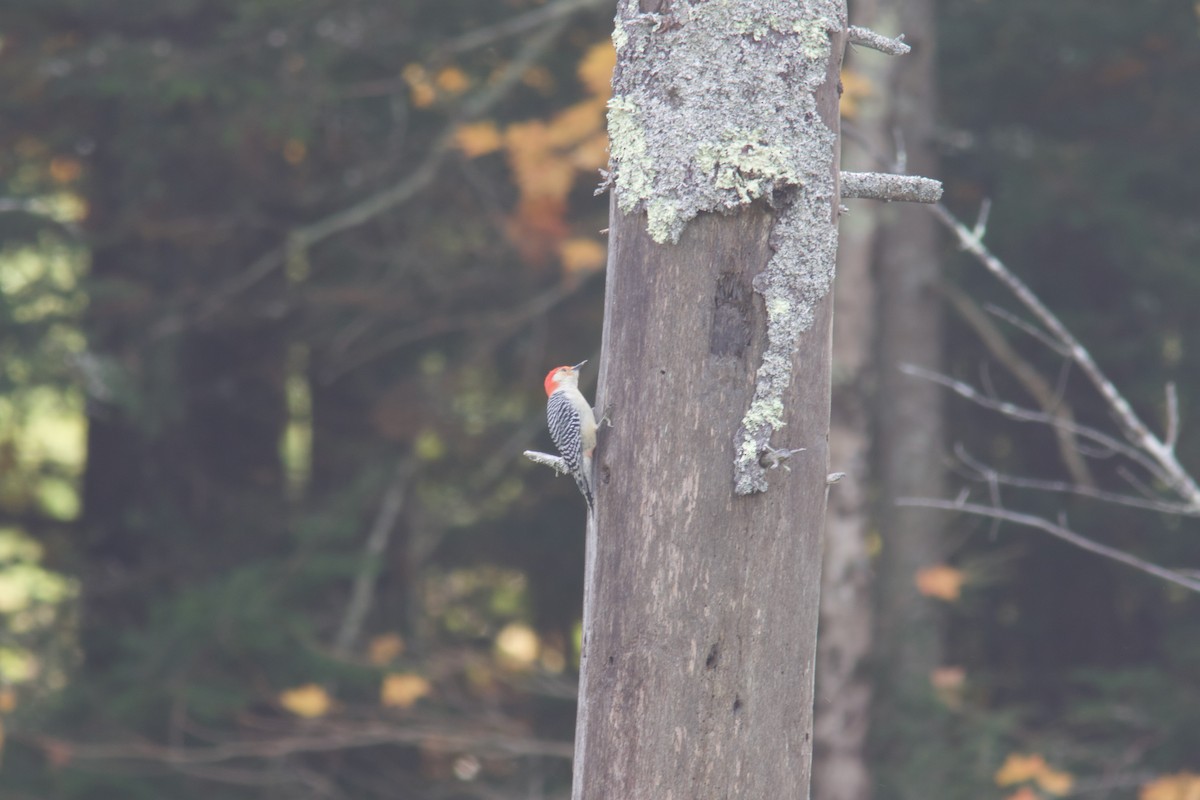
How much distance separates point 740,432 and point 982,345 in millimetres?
6363

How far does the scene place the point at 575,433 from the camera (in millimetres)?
2670

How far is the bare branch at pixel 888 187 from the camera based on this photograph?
2297 mm

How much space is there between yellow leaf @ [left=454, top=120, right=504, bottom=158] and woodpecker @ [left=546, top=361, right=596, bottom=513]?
307cm

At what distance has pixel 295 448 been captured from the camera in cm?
1137

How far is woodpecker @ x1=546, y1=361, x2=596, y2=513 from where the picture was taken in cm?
238

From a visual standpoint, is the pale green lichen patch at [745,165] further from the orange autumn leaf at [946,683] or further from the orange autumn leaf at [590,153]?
the orange autumn leaf at [946,683]

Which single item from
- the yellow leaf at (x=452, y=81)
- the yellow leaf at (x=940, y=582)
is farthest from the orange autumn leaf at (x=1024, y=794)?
the yellow leaf at (x=452, y=81)

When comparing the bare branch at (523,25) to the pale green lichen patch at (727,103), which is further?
the bare branch at (523,25)

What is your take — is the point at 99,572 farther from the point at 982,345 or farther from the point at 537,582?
the point at 982,345

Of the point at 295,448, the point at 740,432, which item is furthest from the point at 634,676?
the point at 295,448

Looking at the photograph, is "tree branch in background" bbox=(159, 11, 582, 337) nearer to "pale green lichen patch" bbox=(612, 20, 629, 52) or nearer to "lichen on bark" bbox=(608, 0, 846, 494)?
"pale green lichen patch" bbox=(612, 20, 629, 52)

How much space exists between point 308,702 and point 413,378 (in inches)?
79.9

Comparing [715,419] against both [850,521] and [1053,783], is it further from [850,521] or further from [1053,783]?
[1053,783]

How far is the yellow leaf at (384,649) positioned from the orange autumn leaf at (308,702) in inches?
12.7
